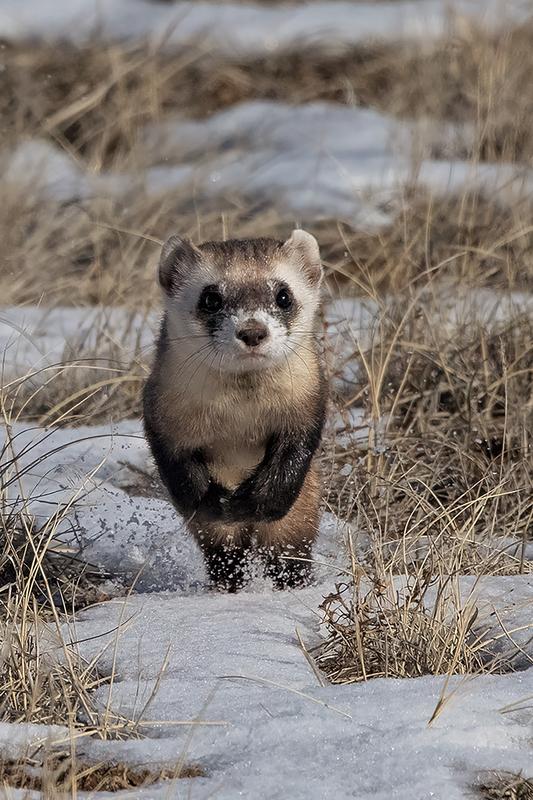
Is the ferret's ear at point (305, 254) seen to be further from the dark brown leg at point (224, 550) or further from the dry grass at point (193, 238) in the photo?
the dry grass at point (193, 238)

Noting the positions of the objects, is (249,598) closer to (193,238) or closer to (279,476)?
(279,476)

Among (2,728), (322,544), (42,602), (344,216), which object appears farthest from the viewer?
(344,216)

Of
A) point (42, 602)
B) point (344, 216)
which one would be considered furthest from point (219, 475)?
point (344, 216)

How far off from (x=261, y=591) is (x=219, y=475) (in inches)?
17.5

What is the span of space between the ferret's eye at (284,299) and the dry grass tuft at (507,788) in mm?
2086

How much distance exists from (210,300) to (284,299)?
27 centimetres

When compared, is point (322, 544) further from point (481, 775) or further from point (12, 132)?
point (12, 132)

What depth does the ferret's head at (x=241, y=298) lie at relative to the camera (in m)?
4.59

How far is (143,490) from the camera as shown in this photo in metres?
5.71

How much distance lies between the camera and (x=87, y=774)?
10.7 feet

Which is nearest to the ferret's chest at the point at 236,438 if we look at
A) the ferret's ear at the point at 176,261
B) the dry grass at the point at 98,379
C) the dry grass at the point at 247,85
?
the ferret's ear at the point at 176,261

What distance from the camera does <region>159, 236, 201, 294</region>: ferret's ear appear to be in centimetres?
Result: 500

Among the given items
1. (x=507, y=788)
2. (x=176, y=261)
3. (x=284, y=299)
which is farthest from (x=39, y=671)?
(x=176, y=261)

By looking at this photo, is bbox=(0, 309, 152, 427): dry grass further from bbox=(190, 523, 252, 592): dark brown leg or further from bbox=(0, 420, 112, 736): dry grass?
bbox=(0, 420, 112, 736): dry grass
